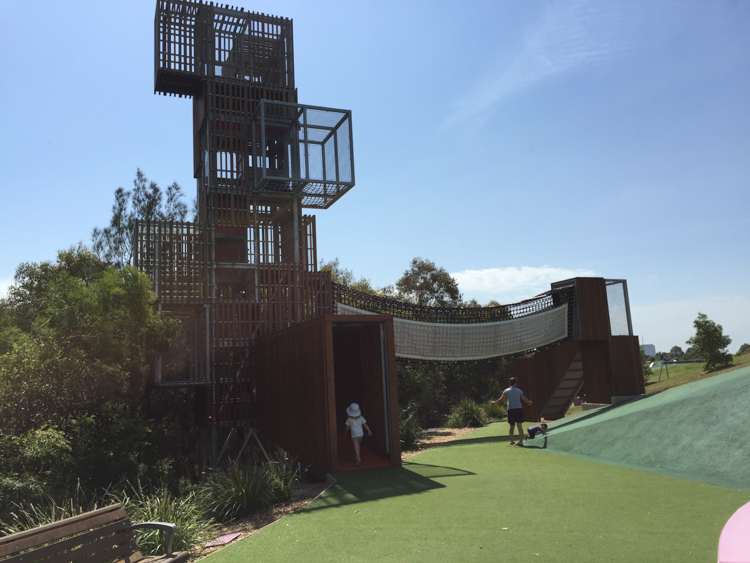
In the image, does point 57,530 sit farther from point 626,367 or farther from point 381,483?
point 626,367

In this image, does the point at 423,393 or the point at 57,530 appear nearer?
the point at 57,530

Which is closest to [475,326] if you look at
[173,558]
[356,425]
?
[356,425]

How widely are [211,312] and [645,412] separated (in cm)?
928

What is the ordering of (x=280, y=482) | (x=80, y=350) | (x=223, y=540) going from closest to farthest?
(x=223, y=540) < (x=280, y=482) < (x=80, y=350)

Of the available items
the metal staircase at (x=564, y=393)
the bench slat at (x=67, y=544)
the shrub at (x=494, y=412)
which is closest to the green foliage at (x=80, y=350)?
the bench slat at (x=67, y=544)

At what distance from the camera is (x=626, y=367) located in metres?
14.4

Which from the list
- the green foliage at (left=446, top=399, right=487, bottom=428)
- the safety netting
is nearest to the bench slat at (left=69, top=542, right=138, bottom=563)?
the safety netting

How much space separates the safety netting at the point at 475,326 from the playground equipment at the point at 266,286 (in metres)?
0.03

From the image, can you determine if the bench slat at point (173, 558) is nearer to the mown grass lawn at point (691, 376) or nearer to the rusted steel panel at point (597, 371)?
the rusted steel panel at point (597, 371)

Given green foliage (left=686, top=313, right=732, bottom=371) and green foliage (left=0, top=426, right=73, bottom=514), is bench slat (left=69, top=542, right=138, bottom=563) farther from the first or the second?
green foliage (left=686, top=313, right=732, bottom=371)

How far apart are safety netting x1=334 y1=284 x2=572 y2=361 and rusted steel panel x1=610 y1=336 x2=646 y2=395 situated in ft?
4.32

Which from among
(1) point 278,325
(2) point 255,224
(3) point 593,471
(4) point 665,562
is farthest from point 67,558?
(2) point 255,224

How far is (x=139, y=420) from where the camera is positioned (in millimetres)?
10711

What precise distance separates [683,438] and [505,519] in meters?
4.23
